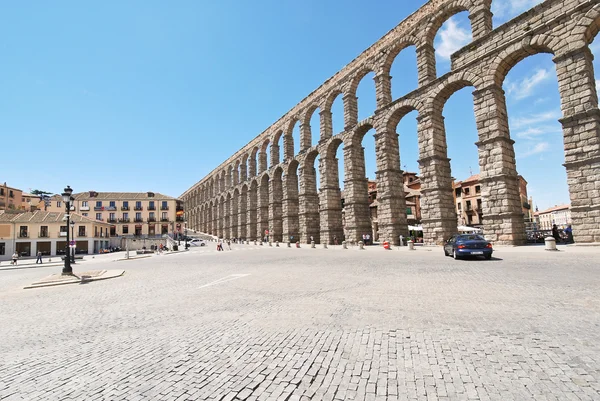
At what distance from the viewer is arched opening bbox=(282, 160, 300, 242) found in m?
37.4

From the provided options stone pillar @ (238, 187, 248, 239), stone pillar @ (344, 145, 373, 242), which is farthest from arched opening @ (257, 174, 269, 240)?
stone pillar @ (344, 145, 373, 242)

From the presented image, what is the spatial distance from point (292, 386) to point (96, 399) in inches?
72.4

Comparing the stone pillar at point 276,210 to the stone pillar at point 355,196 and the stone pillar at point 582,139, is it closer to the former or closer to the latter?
the stone pillar at point 355,196

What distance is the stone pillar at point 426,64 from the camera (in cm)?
2247

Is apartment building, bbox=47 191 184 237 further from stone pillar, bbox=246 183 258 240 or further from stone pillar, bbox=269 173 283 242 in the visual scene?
stone pillar, bbox=269 173 283 242

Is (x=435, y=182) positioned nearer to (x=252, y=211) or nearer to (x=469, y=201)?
(x=252, y=211)

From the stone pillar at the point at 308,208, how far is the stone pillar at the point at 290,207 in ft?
9.77

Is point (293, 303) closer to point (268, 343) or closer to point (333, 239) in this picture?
point (268, 343)

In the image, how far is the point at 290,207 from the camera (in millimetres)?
37875

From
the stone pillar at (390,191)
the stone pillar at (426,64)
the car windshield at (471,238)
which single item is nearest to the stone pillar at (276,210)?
the stone pillar at (390,191)

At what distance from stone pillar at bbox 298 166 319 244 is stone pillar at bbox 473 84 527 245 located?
62.0ft

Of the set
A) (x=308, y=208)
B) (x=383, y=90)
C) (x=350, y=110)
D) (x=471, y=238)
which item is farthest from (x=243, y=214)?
(x=471, y=238)

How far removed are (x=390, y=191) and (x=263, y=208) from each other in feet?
79.4

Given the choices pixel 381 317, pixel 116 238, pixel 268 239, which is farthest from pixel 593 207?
pixel 116 238
